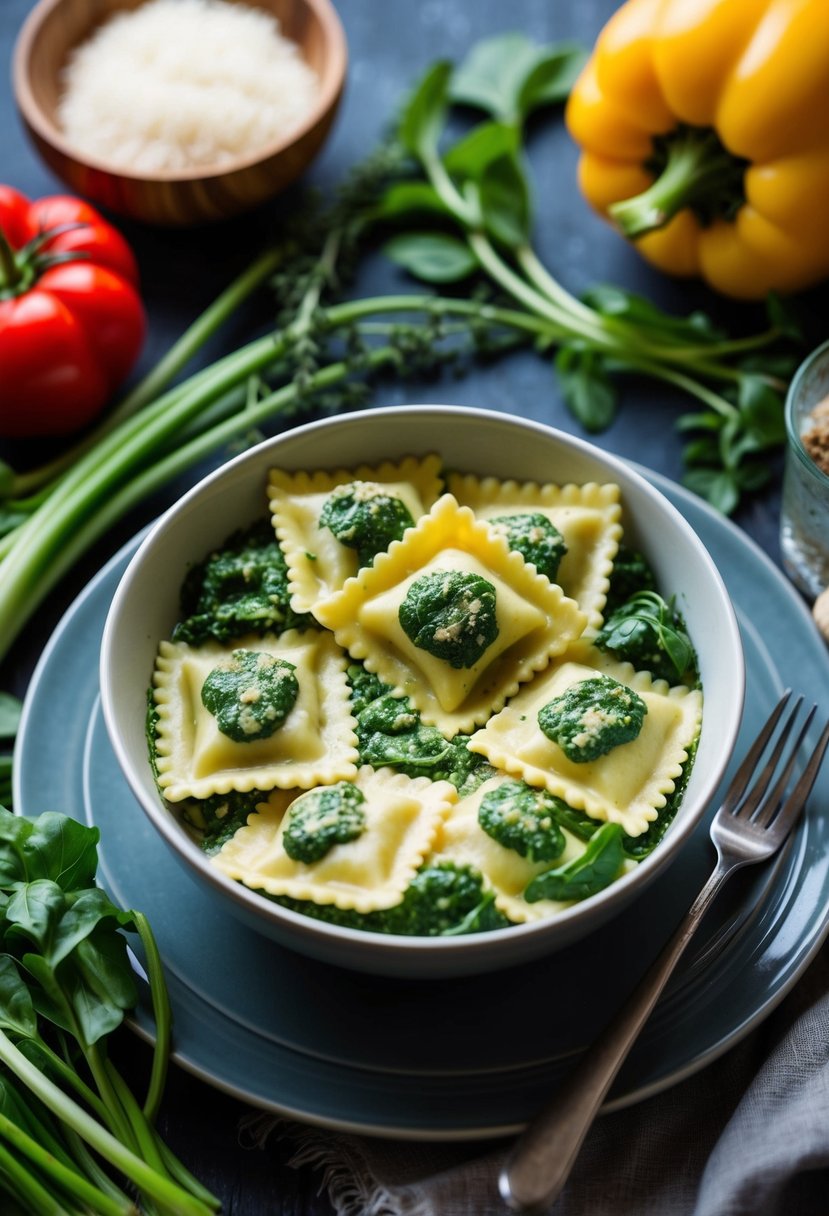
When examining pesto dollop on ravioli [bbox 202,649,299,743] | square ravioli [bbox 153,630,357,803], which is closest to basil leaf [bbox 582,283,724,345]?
square ravioli [bbox 153,630,357,803]

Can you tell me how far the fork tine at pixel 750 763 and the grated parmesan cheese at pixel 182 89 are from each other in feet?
11.4

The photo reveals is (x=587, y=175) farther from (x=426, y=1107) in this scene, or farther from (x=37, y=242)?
(x=426, y=1107)

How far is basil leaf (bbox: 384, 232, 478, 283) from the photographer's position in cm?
548

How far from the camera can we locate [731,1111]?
3.53 meters

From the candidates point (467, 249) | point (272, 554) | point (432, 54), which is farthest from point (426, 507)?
point (432, 54)

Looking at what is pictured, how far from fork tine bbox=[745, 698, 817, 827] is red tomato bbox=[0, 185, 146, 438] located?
3068mm

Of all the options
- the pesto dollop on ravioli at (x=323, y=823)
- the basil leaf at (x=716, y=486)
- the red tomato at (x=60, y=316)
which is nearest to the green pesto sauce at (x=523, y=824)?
the pesto dollop on ravioli at (x=323, y=823)

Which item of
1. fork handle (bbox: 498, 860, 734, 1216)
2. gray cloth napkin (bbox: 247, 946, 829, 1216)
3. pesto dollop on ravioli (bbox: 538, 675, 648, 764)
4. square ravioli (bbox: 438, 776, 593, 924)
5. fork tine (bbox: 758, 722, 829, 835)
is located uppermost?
pesto dollop on ravioli (bbox: 538, 675, 648, 764)

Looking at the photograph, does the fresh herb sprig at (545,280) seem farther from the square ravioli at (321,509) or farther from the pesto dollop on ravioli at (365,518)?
the pesto dollop on ravioli at (365,518)

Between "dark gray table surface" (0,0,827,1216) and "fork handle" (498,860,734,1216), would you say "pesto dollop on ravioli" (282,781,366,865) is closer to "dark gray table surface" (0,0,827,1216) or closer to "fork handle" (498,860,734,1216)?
"fork handle" (498,860,734,1216)

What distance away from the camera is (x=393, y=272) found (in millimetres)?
5625

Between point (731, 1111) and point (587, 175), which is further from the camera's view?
point (587, 175)

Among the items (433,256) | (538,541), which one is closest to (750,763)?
(538,541)

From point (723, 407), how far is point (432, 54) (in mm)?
2720
